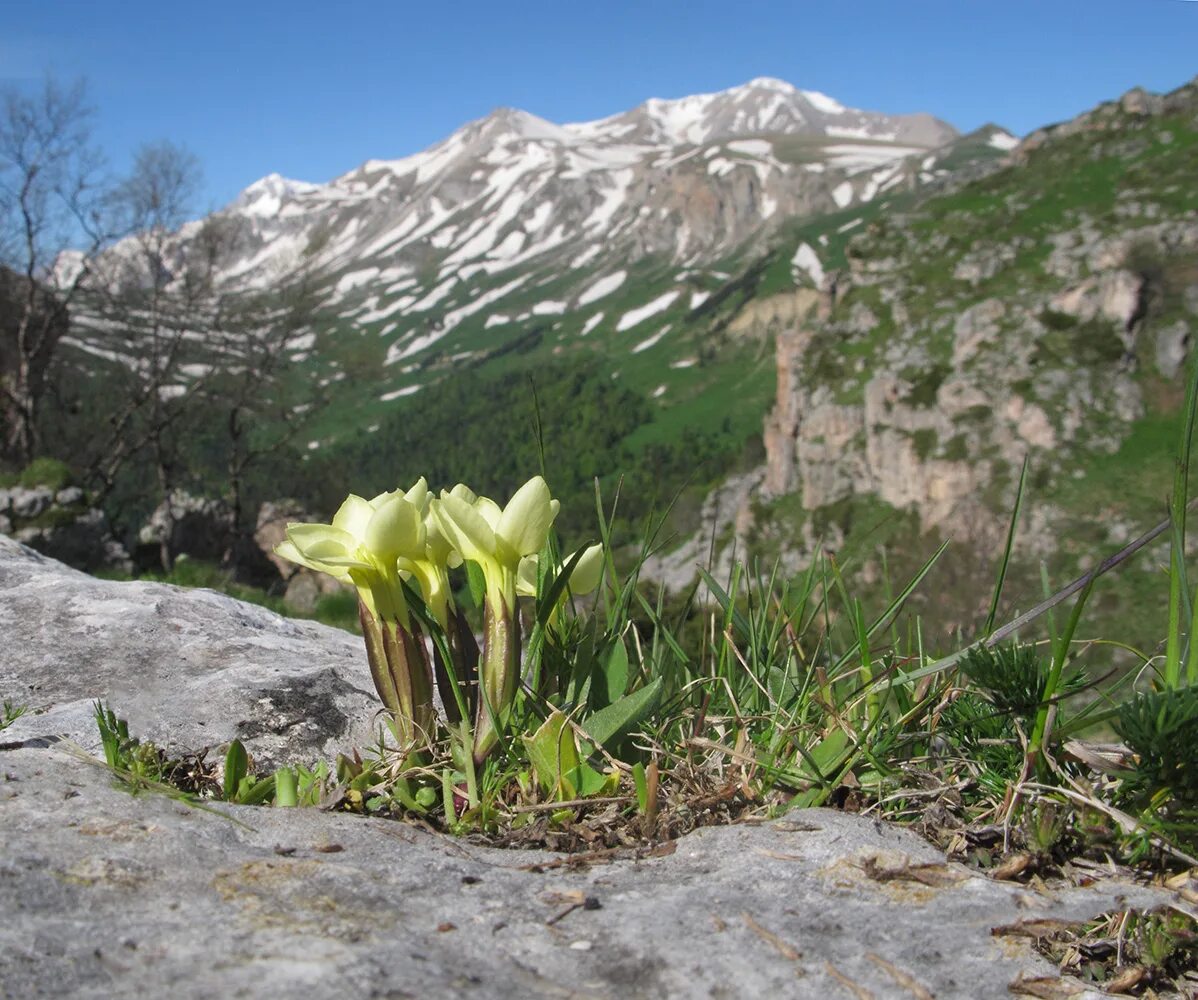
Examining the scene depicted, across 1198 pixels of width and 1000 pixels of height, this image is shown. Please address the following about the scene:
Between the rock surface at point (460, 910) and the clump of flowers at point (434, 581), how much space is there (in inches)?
19.4

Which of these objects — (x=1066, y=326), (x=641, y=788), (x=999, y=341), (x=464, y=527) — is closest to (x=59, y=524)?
(x=464, y=527)

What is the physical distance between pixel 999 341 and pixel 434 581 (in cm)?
12504

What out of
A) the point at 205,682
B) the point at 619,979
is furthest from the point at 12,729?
the point at 619,979

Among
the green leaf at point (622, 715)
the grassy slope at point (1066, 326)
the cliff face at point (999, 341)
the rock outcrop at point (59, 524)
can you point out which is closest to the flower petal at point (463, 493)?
the green leaf at point (622, 715)

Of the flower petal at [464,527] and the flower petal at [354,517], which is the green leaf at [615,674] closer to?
the flower petal at [464,527]

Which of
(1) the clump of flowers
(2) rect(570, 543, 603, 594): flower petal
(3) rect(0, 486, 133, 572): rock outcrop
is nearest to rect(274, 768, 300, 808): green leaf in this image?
(1) the clump of flowers

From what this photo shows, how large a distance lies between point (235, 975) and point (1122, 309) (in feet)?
424

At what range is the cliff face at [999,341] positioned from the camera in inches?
4328

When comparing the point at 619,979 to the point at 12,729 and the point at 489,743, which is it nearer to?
the point at 489,743

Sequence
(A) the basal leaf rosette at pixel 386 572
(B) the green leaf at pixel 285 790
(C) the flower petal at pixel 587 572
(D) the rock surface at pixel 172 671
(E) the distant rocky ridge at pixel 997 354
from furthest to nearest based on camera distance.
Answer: (E) the distant rocky ridge at pixel 997 354, (D) the rock surface at pixel 172 671, (C) the flower petal at pixel 587 572, (A) the basal leaf rosette at pixel 386 572, (B) the green leaf at pixel 285 790

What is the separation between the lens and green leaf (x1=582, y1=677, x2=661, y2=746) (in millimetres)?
2777

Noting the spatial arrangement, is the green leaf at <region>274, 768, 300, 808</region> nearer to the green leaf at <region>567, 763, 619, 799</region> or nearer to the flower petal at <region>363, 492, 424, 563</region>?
the flower petal at <region>363, 492, 424, 563</region>

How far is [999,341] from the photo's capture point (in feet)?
385

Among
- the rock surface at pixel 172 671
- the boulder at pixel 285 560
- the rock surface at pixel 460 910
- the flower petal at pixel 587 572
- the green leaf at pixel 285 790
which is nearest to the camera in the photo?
the rock surface at pixel 460 910
